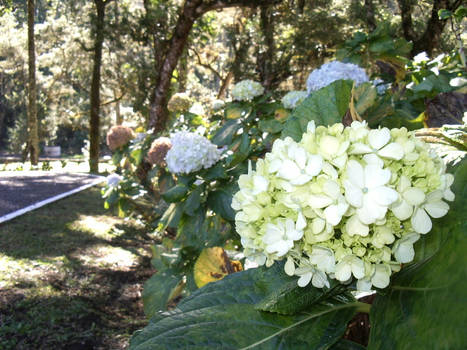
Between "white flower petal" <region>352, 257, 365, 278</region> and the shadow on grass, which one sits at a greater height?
"white flower petal" <region>352, 257, 365, 278</region>

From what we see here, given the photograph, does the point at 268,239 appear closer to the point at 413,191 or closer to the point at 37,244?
the point at 413,191

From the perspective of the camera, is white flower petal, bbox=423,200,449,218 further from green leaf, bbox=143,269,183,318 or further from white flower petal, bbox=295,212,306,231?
green leaf, bbox=143,269,183,318

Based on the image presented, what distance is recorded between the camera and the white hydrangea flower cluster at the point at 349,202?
1.97ft

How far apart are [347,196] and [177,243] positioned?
2.06 metres

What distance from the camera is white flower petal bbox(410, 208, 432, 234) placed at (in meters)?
0.61

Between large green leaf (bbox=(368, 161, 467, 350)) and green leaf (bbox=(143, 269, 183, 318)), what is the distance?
159cm

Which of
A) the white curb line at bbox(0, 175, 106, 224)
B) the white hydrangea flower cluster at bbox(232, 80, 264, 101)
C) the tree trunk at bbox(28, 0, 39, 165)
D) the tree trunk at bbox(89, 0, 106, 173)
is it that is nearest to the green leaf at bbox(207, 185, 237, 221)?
the white hydrangea flower cluster at bbox(232, 80, 264, 101)

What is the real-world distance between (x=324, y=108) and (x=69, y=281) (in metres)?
3.96

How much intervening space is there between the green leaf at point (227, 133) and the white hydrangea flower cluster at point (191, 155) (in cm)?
29

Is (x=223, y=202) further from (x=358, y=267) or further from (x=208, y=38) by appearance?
(x=208, y=38)

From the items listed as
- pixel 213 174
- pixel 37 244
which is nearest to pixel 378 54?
pixel 213 174

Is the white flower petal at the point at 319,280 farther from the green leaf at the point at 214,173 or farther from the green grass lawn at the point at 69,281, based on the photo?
the green grass lawn at the point at 69,281

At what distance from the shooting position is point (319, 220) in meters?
0.63

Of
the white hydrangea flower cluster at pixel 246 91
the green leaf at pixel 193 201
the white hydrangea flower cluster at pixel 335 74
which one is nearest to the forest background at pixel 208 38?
the white hydrangea flower cluster at pixel 335 74
